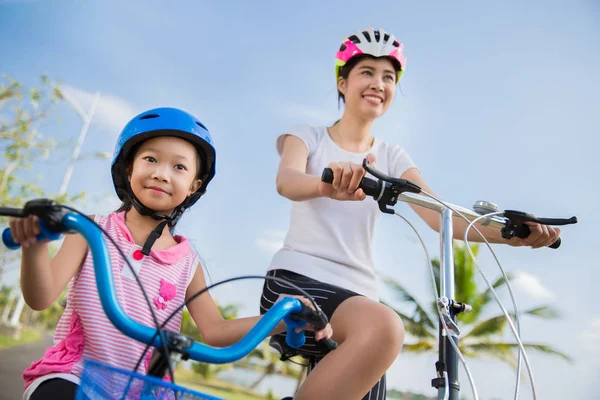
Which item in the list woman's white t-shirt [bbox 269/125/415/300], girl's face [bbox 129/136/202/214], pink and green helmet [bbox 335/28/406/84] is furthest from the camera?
pink and green helmet [bbox 335/28/406/84]

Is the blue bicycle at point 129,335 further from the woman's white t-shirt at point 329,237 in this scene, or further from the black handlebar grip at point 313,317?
the woman's white t-shirt at point 329,237

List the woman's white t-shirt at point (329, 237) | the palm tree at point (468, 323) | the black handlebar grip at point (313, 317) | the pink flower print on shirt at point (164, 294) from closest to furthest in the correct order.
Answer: the black handlebar grip at point (313, 317) → the pink flower print on shirt at point (164, 294) → the woman's white t-shirt at point (329, 237) → the palm tree at point (468, 323)

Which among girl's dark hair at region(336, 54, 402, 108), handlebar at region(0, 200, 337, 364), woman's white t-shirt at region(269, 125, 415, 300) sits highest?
girl's dark hair at region(336, 54, 402, 108)

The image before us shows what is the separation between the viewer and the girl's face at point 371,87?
2574 mm

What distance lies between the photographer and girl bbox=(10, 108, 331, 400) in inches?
63.1

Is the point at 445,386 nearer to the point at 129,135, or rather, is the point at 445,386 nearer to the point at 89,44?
the point at 129,135

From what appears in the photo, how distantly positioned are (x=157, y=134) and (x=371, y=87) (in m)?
1.02

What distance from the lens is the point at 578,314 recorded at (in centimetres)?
2941

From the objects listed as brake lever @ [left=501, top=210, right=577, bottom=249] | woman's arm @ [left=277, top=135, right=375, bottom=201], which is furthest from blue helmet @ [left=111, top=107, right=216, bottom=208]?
brake lever @ [left=501, top=210, right=577, bottom=249]

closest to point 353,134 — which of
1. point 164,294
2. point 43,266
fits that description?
point 164,294

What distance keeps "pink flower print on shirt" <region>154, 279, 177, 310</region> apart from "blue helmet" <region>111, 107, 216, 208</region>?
0.37 metres

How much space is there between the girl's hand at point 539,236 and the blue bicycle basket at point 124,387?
1.57 m

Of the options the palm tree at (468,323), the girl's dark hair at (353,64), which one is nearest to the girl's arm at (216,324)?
the girl's dark hair at (353,64)

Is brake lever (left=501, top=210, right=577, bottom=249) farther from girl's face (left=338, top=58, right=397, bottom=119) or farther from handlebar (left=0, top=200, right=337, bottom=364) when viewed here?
handlebar (left=0, top=200, right=337, bottom=364)
